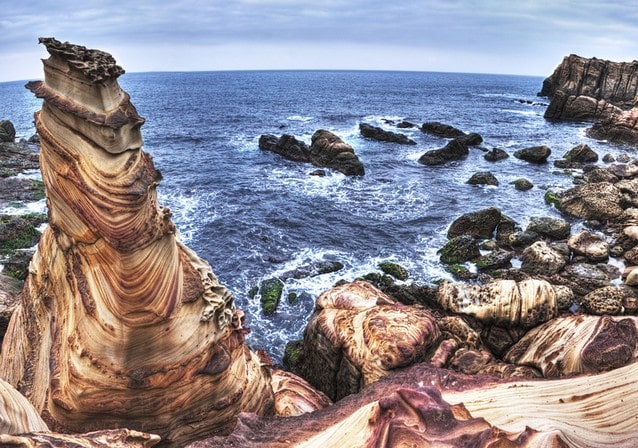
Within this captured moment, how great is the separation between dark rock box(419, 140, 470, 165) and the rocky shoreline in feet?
106

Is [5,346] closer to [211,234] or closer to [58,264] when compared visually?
[58,264]

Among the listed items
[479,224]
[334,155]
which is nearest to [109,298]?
[479,224]

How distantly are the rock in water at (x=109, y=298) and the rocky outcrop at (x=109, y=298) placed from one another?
0.07ft

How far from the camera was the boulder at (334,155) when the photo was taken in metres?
43.1

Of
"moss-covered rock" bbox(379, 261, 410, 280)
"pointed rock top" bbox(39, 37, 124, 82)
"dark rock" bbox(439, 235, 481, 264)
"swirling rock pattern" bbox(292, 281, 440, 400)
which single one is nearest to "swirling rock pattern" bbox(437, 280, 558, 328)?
"swirling rock pattern" bbox(292, 281, 440, 400)

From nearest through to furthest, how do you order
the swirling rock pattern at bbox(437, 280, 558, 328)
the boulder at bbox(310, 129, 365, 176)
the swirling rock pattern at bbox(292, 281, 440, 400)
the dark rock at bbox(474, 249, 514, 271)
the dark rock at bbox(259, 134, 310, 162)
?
1. the swirling rock pattern at bbox(292, 281, 440, 400)
2. the swirling rock pattern at bbox(437, 280, 558, 328)
3. the dark rock at bbox(474, 249, 514, 271)
4. the boulder at bbox(310, 129, 365, 176)
5. the dark rock at bbox(259, 134, 310, 162)

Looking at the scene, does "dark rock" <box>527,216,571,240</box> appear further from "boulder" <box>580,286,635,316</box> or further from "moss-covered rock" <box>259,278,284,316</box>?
"moss-covered rock" <box>259,278,284,316</box>

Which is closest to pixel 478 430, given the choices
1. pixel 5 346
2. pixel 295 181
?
pixel 5 346

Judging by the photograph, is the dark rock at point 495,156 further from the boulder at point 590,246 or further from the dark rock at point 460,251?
the dark rock at point 460,251

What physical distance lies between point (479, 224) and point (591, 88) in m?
80.3

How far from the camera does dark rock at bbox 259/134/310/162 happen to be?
47.9 m

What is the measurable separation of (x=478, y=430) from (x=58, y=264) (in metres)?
8.27

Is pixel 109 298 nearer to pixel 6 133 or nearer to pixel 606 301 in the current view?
pixel 606 301

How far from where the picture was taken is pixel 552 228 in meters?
27.5
